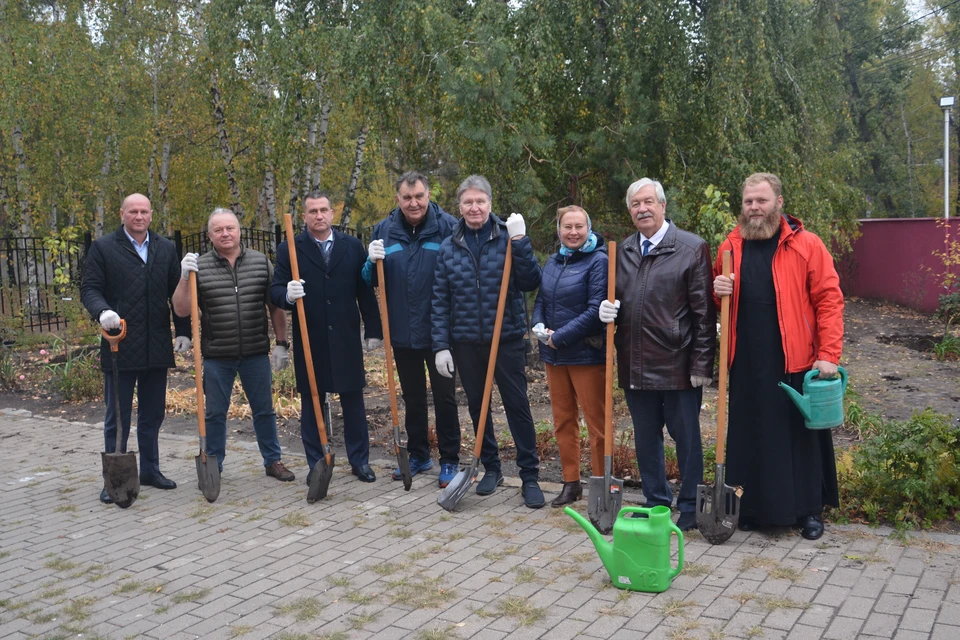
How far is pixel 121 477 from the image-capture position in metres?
5.78

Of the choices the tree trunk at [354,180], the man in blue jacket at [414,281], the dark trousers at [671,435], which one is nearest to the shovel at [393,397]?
the man in blue jacket at [414,281]

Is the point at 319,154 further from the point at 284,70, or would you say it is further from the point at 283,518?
the point at 283,518

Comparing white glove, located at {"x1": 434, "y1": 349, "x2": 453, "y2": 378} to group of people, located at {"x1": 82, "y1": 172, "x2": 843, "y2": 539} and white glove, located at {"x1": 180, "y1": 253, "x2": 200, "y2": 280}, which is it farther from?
white glove, located at {"x1": 180, "y1": 253, "x2": 200, "y2": 280}

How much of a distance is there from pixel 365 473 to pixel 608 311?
7.58 feet

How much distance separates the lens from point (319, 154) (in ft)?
49.0

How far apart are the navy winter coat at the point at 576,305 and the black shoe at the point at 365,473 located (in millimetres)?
1679

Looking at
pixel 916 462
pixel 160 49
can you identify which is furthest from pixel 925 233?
pixel 160 49

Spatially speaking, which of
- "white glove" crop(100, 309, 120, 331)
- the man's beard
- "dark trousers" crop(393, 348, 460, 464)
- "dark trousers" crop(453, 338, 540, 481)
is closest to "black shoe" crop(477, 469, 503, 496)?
"dark trousers" crop(453, 338, 540, 481)

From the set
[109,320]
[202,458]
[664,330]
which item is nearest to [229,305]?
[109,320]

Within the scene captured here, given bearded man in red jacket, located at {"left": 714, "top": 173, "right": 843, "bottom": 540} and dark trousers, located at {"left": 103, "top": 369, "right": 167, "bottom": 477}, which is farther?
dark trousers, located at {"left": 103, "top": 369, "right": 167, "bottom": 477}

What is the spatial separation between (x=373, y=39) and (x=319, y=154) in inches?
163

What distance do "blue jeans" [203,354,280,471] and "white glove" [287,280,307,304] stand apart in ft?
2.22

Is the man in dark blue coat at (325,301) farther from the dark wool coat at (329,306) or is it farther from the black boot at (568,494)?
the black boot at (568,494)

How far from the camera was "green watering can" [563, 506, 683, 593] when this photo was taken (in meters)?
4.03
